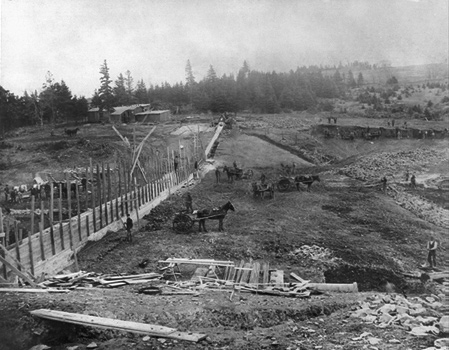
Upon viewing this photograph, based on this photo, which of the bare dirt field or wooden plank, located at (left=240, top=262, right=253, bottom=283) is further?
wooden plank, located at (left=240, top=262, right=253, bottom=283)

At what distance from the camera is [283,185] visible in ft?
99.7

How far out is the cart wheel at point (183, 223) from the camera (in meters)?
20.0

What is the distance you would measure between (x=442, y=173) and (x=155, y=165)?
2526 centimetres

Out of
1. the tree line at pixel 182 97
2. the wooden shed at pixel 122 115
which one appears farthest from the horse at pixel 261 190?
the wooden shed at pixel 122 115

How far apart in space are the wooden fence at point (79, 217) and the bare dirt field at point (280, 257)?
30.8 inches

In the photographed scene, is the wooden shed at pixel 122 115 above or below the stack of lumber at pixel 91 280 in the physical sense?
above

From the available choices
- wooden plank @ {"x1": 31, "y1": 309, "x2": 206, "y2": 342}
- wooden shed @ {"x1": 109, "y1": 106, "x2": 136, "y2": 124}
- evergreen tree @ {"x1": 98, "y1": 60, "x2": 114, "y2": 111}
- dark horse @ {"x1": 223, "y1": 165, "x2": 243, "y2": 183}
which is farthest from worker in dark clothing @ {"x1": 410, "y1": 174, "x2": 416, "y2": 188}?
wooden shed @ {"x1": 109, "y1": 106, "x2": 136, "y2": 124}

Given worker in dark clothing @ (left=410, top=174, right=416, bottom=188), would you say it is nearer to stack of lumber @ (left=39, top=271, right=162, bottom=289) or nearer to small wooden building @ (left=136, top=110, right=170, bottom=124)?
stack of lumber @ (left=39, top=271, right=162, bottom=289)

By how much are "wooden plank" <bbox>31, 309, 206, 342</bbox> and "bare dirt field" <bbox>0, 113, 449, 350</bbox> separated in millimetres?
225

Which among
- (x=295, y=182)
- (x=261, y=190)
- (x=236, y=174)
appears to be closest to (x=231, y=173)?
(x=236, y=174)

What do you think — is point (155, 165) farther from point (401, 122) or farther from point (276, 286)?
point (401, 122)

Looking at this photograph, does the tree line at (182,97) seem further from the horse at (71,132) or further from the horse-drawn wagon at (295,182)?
the horse-drawn wagon at (295,182)

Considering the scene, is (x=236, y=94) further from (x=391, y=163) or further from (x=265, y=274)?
(x=265, y=274)

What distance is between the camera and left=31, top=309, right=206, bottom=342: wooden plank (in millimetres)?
8445
